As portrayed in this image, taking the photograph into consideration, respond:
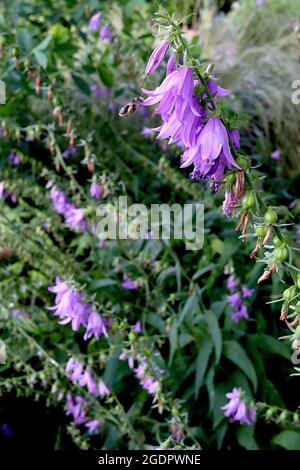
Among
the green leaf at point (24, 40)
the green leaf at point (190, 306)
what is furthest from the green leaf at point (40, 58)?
the green leaf at point (190, 306)

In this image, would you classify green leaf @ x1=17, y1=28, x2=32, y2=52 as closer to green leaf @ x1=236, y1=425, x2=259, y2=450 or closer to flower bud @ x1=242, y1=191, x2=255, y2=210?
green leaf @ x1=236, y1=425, x2=259, y2=450

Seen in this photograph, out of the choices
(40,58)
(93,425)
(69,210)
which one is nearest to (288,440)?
(93,425)

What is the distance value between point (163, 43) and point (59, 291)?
3.64ft

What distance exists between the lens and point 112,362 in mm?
2506

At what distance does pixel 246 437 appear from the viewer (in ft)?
7.27

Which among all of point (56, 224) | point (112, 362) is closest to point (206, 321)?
point (112, 362)

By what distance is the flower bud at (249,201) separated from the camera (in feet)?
3.23

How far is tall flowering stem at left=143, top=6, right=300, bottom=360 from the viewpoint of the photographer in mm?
984

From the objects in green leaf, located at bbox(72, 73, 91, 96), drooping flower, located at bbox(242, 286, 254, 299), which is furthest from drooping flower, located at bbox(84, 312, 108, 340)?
green leaf, located at bbox(72, 73, 91, 96)

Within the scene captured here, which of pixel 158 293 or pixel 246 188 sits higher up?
pixel 246 188

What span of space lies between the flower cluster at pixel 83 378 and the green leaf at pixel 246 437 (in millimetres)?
525

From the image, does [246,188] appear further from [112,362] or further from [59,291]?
[112,362]

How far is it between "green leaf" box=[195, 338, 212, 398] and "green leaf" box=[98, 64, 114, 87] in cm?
189

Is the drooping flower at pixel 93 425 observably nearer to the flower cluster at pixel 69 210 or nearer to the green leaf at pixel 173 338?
the green leaf at pixel 173 338
